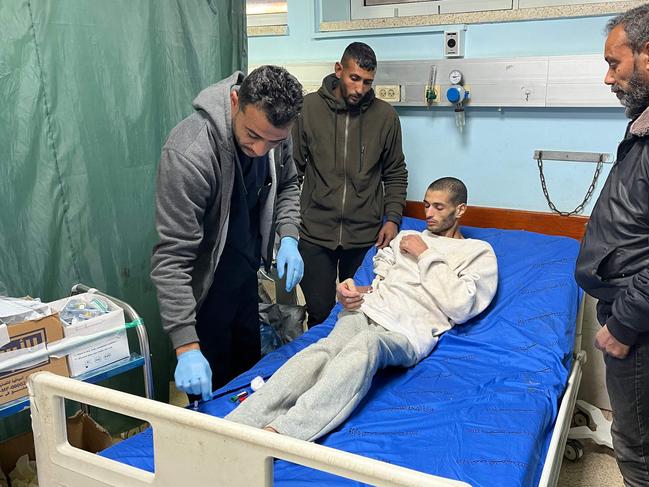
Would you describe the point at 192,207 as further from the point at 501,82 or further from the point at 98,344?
the point at 501,82

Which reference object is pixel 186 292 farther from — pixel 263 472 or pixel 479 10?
pixel 479 10

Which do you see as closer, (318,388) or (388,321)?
(318,388)

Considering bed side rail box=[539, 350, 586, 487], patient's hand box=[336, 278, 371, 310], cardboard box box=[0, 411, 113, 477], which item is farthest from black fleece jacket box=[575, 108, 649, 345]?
cardboard box box=[0, 411, 113, 477]

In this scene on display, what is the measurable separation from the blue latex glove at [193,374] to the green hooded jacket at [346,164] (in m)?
1.15

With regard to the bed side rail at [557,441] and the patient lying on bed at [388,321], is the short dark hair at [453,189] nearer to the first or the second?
the patient lying on bed at [388,321]

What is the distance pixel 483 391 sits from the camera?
179 cm

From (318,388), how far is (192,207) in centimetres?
62

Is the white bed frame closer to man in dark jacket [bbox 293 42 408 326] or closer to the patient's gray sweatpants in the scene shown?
the patient's gray sweatpants

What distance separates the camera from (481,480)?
4.43ft

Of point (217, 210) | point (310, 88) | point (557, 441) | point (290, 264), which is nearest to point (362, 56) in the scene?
point (310, 88)

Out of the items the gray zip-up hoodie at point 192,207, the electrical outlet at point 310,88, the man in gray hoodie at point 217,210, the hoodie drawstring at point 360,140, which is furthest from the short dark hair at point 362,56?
the gray zip-up hoodie at point 192,207

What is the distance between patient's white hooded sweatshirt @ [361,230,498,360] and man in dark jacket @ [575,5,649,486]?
0.51 m

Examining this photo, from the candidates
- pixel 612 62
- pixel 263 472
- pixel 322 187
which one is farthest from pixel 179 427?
pixel 322 187

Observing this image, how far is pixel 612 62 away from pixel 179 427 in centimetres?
143
